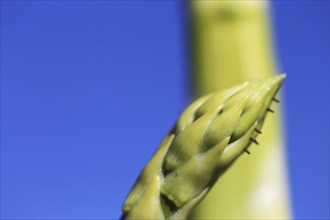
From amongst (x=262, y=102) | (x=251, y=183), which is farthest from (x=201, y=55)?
(x=262, y=102)

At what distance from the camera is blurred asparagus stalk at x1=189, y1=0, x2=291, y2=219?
723 millimetres

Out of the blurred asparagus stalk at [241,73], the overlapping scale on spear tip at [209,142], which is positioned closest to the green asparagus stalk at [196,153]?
the overlapping scale on spear tip at [209,142]

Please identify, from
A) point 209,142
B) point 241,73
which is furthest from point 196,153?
point 241,73

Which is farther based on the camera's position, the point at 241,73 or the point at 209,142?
the point at 241,73

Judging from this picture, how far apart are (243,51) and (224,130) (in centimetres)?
66

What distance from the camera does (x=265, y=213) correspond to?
737 mm

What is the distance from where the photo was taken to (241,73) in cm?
80

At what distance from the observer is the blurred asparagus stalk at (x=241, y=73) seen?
2.37ft

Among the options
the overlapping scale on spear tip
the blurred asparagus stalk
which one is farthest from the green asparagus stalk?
the blurred asparagus stalk

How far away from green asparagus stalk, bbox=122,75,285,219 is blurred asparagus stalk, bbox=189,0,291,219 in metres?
0.47

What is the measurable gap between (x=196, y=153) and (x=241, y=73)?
617 millimetres

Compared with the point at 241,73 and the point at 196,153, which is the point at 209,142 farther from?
the point at 241,73

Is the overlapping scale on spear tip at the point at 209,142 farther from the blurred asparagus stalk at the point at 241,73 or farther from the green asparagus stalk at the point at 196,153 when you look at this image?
the blurred asparagus stalk at the point at 241,73

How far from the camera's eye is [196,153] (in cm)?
19
